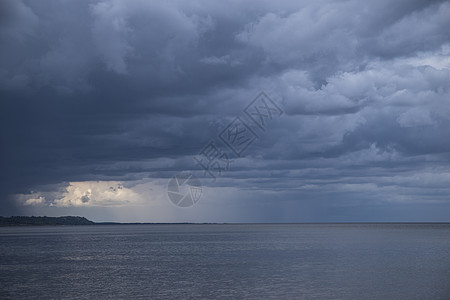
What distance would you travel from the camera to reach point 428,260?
90.5 meters

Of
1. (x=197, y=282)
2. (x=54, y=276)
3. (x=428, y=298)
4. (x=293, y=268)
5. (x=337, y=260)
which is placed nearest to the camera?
(x=428, y=298)

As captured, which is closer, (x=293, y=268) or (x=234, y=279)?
(x=234, y=279)

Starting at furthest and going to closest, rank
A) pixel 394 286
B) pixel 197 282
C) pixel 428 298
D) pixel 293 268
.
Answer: pixel 293 268 → pixel 197 282 → pixel 394 286 → pixel 428 298

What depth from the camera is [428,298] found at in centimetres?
5000

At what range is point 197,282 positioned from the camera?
62.1m

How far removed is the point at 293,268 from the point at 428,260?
30.0 metres

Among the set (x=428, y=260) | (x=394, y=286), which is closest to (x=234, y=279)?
(x=394, y=286)

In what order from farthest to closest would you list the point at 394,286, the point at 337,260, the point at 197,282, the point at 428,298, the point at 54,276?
the point at 337,260, the point at 54,276, the point at 197,282, the point at 394,286, the point at 428,298

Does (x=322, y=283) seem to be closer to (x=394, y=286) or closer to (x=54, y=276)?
(x=394, y=286)

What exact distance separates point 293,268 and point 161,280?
74.3 feet

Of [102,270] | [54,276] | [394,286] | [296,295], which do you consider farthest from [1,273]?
[394,286]

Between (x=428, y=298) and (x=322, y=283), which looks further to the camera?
(x=322, y=283)

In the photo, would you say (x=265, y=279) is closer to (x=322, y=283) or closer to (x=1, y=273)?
(x=322, y=283)

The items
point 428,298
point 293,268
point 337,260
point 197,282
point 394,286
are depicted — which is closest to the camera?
point 428,298
